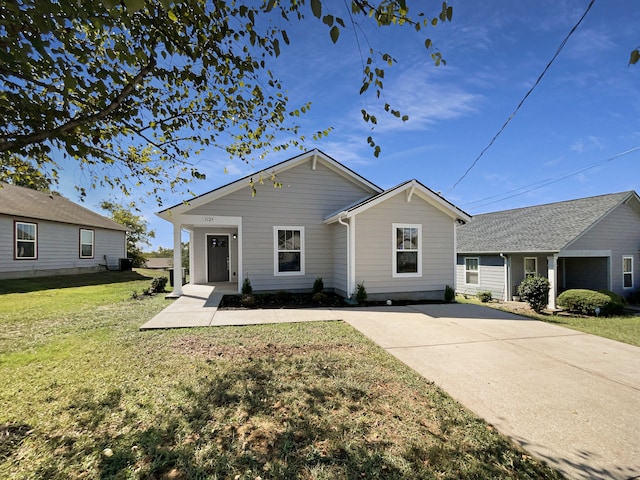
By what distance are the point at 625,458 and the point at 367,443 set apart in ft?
7.12

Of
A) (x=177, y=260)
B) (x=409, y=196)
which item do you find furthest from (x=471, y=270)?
(x=177, y=260)

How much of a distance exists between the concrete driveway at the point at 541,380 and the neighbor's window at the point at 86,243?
61.9 feet

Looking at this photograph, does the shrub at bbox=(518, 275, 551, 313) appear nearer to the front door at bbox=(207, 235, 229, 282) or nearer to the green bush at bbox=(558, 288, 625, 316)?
the green bush at bbox=(558, 288, 625, 316)

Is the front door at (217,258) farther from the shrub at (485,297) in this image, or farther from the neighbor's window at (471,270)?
the neighbor's window at (471,270)

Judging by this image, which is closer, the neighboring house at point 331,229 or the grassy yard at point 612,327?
the grassy yard at point 612,327

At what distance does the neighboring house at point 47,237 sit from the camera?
1379 centimetres

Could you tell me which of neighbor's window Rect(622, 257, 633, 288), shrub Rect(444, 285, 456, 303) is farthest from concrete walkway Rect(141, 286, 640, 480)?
neighbor's window Rect(622, 257, 633, 288)

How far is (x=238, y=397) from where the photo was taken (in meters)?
3.36

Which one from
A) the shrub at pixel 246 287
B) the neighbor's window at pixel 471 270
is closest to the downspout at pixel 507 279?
the neighbor's window at pixel 471 270

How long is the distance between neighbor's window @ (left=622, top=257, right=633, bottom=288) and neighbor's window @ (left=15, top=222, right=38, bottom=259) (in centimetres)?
2974

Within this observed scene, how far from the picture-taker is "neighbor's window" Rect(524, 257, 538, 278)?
14773 millimetres

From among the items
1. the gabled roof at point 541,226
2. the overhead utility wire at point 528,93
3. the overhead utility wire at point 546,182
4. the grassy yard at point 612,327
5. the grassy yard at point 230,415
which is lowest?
the grassy yard at point 612,327

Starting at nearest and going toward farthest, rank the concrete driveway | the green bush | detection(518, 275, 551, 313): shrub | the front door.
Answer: the concrete driveway, the green bush, detection(518, 275, 551, 313): shrub, the front door

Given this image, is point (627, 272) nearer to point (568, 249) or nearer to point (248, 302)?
point (568, 249)
